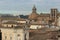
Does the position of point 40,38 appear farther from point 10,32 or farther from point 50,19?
point 50,19

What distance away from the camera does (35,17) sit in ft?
237

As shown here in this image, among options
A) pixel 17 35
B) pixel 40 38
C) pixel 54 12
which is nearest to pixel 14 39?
pixel 17 35

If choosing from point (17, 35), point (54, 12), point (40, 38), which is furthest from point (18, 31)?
point (54, 12)

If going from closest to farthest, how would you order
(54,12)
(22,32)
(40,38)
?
1. (40,38)
2. (22,32)
3. (54,12)

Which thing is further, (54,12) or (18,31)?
(54,12)

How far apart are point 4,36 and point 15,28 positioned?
173cm

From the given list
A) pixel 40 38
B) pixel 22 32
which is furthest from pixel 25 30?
pixel 40 38

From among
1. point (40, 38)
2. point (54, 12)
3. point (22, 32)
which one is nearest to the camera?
point (40, 38)

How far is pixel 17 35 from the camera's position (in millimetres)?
37844

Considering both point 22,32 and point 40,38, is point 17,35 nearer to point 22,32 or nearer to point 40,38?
point 22,32

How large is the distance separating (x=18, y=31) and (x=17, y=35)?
0.52 metres

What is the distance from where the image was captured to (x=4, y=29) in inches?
1515

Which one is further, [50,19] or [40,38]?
[50,19]

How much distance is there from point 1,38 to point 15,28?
2.13 m
